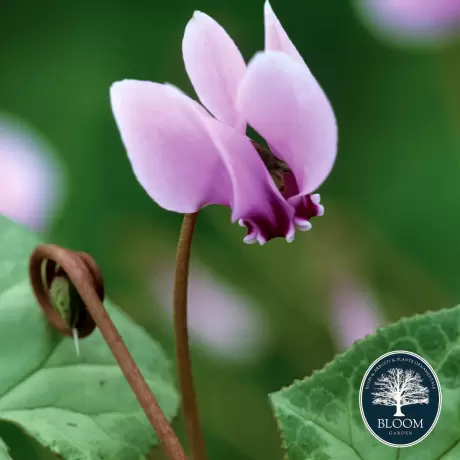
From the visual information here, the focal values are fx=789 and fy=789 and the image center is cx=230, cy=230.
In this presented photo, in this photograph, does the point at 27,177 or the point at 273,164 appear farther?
the point at 27,177

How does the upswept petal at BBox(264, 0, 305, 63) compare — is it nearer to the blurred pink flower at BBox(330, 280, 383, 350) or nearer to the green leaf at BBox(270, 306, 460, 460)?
the green leaf at BBox(270, 306, 460, 460)

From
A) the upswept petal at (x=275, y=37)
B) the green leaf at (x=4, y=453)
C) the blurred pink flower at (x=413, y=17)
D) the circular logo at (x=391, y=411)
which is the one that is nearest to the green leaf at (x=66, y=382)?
the green leaf at (x=4, y=453)

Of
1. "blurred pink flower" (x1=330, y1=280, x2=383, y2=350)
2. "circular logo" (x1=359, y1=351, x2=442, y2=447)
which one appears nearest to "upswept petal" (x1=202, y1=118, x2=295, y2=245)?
"circular logo" (x1=359, y1=351, x2=442, y2=447)

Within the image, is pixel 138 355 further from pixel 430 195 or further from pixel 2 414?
pixel 430 195

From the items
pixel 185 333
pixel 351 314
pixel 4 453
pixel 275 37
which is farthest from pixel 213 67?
pixel 351 314

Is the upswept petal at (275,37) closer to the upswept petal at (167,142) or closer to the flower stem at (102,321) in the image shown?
the upswept petal at (167,142)

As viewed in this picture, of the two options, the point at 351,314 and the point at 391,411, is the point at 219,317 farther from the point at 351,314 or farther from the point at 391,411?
the point at 391,411

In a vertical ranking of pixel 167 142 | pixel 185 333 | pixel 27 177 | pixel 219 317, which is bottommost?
pixel 219 317
